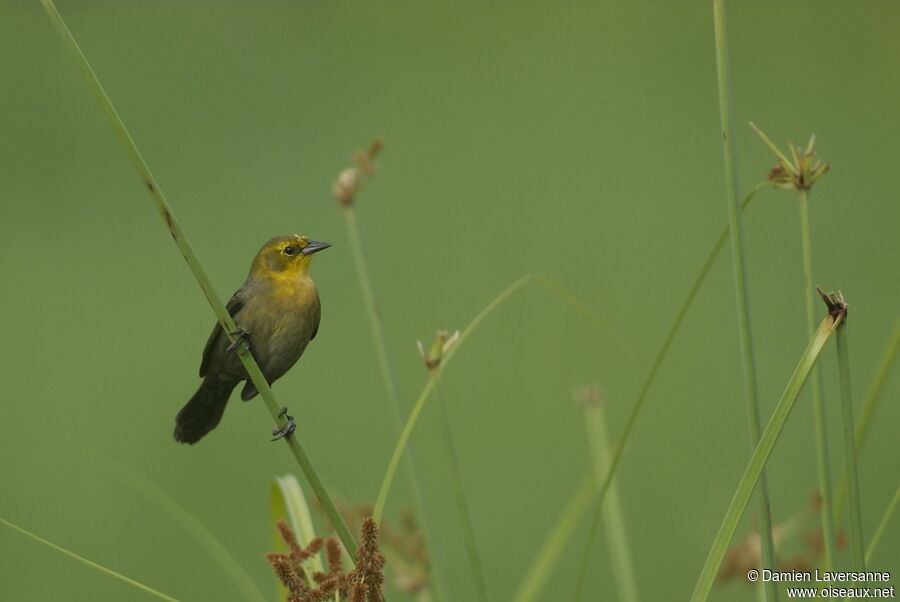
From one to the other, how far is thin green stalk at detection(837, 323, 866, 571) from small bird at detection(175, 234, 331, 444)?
59.8 inches

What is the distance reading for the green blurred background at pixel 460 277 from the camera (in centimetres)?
676

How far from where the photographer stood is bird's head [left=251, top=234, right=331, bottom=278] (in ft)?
10.3

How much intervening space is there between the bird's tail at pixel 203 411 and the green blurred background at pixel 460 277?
6.89 feet

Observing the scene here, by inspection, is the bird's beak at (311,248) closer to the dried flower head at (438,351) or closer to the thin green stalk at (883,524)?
the dried flower head at (438,351)

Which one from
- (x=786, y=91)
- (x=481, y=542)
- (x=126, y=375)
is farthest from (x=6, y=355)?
(x=786, y=91)

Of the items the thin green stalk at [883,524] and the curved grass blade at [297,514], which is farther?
the curved grass blade at [297,514]

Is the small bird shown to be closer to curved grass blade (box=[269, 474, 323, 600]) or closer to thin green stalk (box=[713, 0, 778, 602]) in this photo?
curved grass blade (box=[269, 474, 323, 600])

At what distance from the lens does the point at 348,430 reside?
7.41 m

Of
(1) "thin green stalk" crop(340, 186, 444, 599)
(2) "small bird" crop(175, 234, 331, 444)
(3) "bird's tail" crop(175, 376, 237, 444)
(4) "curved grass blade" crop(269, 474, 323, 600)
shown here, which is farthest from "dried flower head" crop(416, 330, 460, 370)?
(3) "bird's tail" crop(175, 376, 237, 444)

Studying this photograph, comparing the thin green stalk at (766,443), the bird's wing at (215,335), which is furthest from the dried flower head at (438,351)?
the bird's wing at (215,335)

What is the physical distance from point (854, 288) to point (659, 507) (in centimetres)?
238

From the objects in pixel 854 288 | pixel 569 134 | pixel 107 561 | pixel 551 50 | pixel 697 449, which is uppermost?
pixel 551 50

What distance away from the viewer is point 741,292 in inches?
80.6

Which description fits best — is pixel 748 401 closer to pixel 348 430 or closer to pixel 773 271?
pixel 348 430
